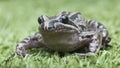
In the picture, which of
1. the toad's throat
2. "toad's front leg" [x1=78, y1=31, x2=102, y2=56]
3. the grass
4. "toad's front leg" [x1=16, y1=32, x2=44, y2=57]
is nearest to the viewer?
the grass

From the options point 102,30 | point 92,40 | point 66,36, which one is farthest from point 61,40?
point 102,30

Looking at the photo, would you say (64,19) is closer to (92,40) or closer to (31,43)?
(92,40)

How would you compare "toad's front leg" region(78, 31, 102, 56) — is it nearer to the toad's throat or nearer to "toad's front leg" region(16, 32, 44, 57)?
the toad's throat

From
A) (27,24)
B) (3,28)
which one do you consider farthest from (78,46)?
(27,24)

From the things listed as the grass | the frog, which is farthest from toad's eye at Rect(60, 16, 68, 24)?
the grass

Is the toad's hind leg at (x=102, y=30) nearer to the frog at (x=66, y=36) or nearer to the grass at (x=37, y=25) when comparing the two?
the frog at (x=66, y=36)

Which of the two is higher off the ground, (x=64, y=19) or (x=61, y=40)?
(x=64, y=19)
